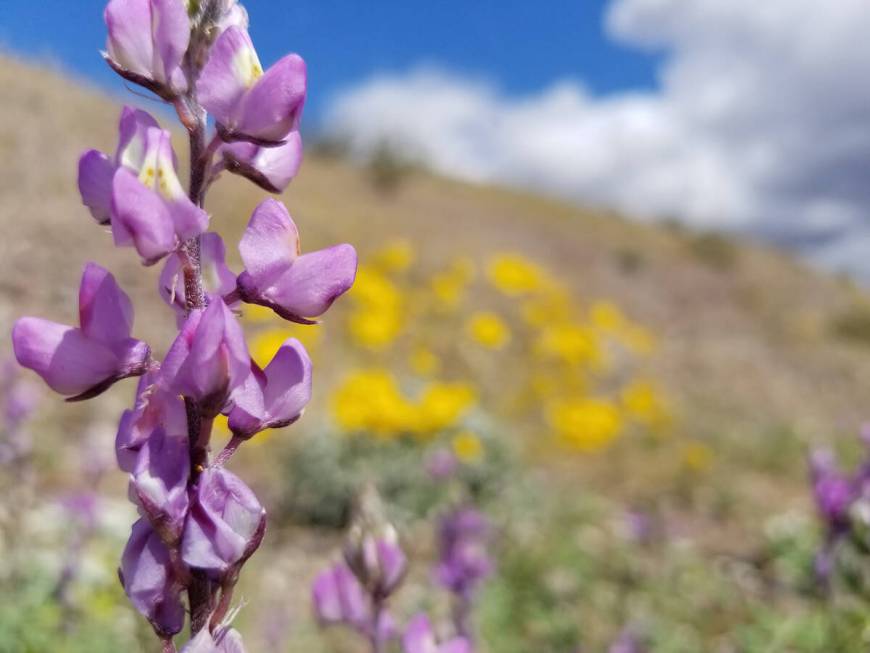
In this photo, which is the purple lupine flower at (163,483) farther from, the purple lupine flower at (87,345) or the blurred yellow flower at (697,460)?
the blurred yellow flower at (697,460)

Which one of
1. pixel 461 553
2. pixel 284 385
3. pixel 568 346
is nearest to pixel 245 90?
pixel 284 385

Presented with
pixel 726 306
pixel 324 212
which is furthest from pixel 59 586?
pixel 726 306

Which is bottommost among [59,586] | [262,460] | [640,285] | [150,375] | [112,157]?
[262,460]

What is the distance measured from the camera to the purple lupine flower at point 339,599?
5.33 feet

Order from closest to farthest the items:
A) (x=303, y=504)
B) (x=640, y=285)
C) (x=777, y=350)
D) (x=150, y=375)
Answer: (x=150, y=375) → (x=303, y=504) → (x=777, y=350) → (x=640, y=285)

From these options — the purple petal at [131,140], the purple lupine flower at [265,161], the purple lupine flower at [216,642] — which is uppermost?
the purple lupine flower at [265,161]

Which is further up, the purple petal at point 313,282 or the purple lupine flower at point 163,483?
the purple petal at point 313,282

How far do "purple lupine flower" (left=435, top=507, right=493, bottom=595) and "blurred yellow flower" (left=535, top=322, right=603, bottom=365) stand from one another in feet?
20.9

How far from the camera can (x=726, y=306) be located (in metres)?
20.1

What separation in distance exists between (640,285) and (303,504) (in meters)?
15.3

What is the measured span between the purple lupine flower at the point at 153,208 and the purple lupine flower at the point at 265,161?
81 mm

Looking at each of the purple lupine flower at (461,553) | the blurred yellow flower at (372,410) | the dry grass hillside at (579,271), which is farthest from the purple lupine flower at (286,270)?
the blurred yellow flower at (372,410)

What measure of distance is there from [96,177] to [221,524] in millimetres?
427

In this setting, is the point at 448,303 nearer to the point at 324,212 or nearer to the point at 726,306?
the point at 324,212
